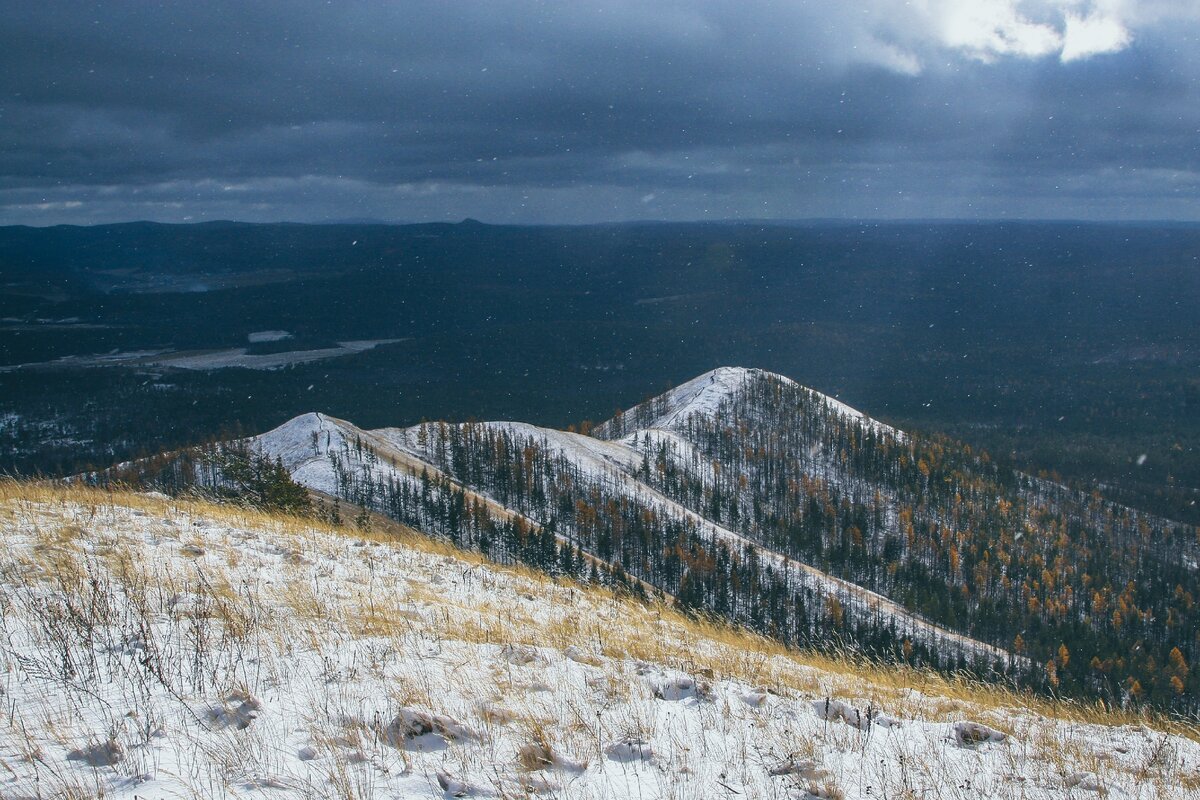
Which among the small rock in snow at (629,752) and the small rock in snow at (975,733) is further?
the small rock in snow at (975,733)

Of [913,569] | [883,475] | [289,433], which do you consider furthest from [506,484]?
[883,475]

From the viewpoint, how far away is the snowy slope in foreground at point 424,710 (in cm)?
657

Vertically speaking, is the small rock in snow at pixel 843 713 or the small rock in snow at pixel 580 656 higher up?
the small rock in snow at pixel 580 656

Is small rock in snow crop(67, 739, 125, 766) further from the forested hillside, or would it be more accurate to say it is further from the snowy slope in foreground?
the forested hillside

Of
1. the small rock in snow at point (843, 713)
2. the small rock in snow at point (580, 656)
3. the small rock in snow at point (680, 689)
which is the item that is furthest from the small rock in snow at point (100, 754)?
the small rock in snow at point (843, 713)

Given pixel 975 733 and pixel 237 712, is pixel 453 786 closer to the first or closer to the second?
pixel 237 712

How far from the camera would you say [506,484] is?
14088cm

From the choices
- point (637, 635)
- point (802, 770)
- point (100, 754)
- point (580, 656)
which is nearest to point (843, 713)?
point (802, 770)

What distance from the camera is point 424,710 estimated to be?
7668 millimetres

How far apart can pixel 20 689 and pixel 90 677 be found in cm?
57

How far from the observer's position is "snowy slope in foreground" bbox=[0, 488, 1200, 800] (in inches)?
259

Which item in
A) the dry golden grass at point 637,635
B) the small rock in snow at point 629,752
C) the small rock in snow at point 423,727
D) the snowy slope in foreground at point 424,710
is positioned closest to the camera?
the snowy slope in foreground at point 424,710

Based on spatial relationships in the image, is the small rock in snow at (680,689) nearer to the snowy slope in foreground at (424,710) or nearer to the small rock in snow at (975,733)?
the snowy slope in foreground at (424,710)

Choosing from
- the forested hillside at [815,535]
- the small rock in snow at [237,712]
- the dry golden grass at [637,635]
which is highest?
the small rock in snow at [237,712]
